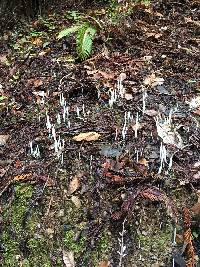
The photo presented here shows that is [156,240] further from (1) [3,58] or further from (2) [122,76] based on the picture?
(1) [3,58]

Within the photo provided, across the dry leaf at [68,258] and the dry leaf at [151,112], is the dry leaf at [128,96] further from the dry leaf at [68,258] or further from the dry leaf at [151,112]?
the dry leaf at [68,258]

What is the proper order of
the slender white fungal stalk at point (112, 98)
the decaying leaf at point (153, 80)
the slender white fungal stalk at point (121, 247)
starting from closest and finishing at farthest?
the slender white fungal stalk at point (121, 247) < the slender white fungal stalk at point (112, 98) < the decaying leaf at point (153, 80)

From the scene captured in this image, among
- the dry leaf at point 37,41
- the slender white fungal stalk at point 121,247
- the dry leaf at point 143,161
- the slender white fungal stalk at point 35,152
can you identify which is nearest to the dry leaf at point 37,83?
the dry leaf at point 37,41

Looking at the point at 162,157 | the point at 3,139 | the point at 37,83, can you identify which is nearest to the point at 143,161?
the point at 162,157

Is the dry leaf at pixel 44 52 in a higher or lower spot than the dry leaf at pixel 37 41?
lower

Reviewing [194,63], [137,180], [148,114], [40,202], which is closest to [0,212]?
[40,202]

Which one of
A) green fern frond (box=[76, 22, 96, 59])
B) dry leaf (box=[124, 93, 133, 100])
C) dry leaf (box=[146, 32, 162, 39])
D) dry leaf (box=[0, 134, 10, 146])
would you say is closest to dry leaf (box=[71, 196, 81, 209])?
dry leaf (box=[0, 134, 10, 146])

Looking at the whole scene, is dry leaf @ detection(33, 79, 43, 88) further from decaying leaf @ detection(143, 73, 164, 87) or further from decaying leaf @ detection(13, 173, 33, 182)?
decaying leaf @ detection(13, 173, 33, 182)
